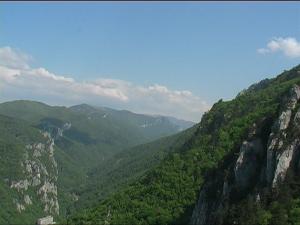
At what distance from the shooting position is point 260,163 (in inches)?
3095

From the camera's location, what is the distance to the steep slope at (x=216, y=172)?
2923 inches

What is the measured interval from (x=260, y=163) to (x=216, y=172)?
1143cm

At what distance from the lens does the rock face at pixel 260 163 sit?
71750 mm

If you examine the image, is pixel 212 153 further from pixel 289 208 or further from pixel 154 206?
pixel 289 208

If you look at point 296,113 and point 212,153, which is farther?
point 212,153

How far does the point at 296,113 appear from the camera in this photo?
78000 millimetres

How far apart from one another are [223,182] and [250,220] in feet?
62.3

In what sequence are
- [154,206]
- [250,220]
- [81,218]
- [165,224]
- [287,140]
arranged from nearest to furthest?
1. [250,220]
2. [287,140]
3. [165,224]
4. [154,206]
5. [81,218]

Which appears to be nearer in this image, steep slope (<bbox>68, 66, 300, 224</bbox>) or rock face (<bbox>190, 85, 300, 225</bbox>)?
rock face (<bbox>190, 85, 300, 225</bbox>)

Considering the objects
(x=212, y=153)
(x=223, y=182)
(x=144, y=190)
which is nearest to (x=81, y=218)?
(x=144, y=190)

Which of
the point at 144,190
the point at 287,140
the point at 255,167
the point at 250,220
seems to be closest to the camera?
the point at 250,220

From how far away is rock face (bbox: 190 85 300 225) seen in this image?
2825 inches

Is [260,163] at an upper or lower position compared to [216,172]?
upper

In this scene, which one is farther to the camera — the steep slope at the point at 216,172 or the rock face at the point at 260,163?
the steep slope at the point at 216,172
